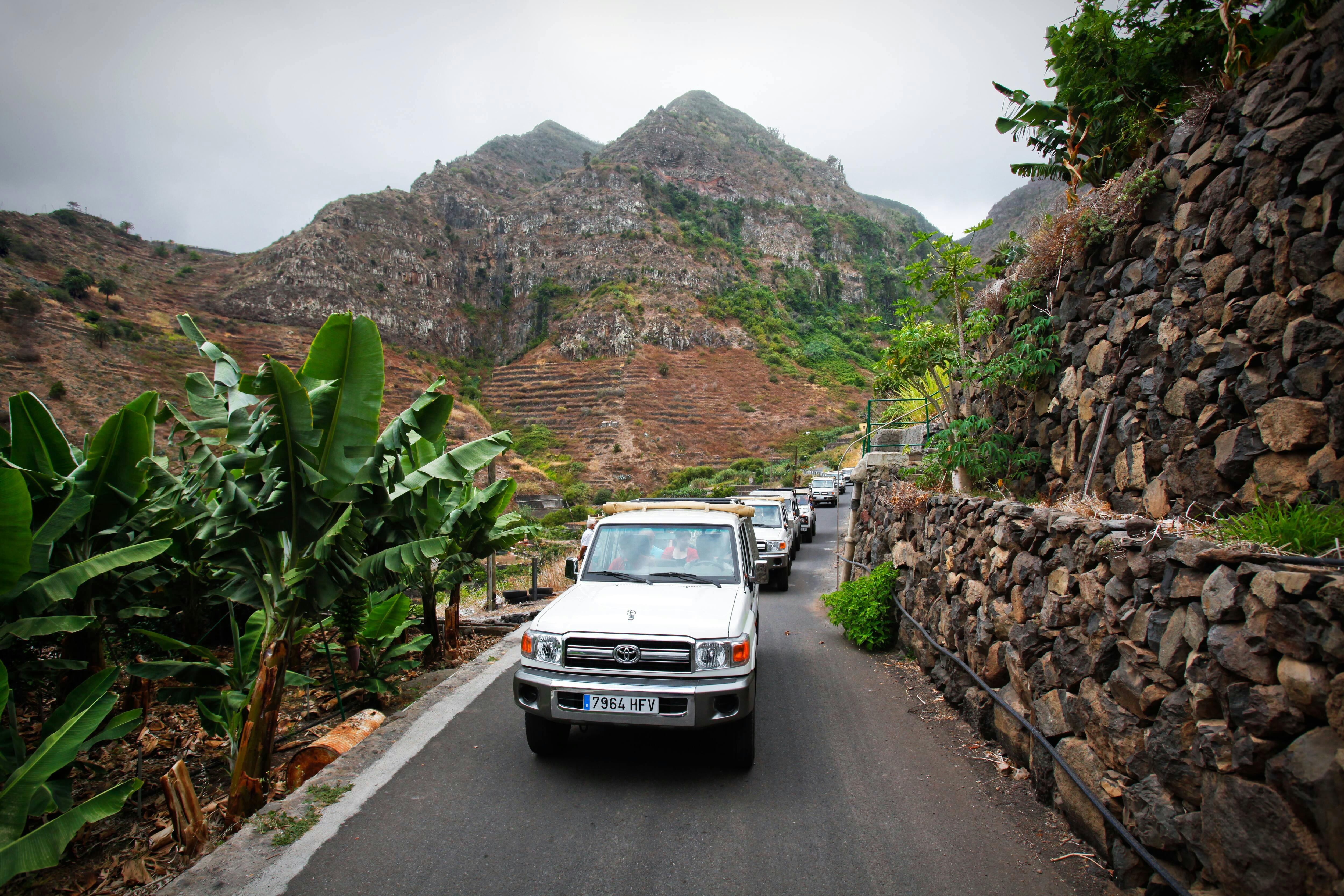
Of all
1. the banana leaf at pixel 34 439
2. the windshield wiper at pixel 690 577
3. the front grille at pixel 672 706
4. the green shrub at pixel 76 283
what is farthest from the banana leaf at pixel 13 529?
the green shrub at pixel 76 283

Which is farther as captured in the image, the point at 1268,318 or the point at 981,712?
the point at 981,712

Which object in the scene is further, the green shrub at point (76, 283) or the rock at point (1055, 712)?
the green shrub at point (76, 283)

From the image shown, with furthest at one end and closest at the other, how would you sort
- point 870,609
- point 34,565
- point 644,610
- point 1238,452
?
point 870,609
point 644,610
point 34,565
point 1238,452

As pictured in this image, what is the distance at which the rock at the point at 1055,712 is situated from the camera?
153 inches

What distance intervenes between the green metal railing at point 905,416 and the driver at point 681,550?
4946 mm

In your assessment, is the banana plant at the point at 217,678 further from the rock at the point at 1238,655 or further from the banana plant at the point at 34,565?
the rock at the point at 1238,655

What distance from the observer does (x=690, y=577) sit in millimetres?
5480

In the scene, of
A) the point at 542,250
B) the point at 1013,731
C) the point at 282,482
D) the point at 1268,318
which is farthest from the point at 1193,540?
the point at 542,250

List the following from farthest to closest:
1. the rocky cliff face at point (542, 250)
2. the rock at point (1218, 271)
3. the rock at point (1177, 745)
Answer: the rocky cliff face at point (542, 250) < the rock at point (1218, 271) < the rock at point (1177, 745)

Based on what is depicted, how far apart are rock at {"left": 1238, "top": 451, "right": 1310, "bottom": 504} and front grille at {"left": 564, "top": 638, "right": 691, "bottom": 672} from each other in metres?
3.80

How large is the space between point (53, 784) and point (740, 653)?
14.7 ft

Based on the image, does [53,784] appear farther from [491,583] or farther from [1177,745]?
[491,583]

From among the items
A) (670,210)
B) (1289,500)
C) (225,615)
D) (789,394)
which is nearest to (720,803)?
(1289,500)

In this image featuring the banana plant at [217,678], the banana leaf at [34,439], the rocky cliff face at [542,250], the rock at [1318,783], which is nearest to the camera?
the rock at [1318,783]
